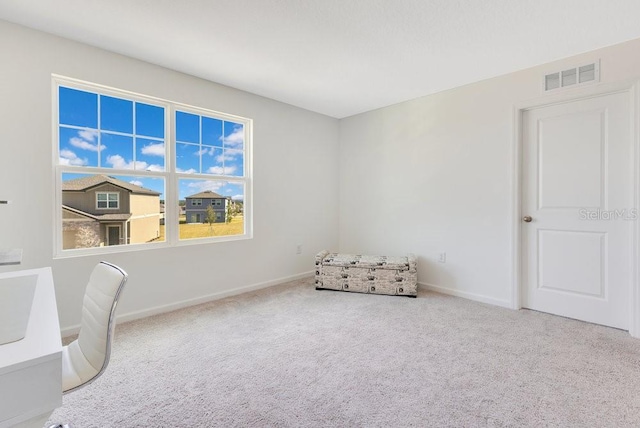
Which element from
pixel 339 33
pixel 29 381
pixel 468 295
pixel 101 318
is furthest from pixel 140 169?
pixel 468 295

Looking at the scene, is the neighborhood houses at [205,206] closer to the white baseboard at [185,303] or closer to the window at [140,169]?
the window at [140,169]

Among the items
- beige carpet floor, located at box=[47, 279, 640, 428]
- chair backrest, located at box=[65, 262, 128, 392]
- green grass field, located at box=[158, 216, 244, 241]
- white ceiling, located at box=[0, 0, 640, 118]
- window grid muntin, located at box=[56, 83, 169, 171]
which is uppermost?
white ceiling, located at box=[0, 0, 640, 118]

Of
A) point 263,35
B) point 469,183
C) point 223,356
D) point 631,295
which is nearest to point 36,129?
point 263,35

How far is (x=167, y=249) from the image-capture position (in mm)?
3084

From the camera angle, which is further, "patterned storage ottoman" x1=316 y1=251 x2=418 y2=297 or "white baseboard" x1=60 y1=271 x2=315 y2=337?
"patterned storage ottoman" x1=316 y1=251 x2=418 y2=297

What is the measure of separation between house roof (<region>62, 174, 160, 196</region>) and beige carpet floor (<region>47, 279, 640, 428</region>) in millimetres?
1278

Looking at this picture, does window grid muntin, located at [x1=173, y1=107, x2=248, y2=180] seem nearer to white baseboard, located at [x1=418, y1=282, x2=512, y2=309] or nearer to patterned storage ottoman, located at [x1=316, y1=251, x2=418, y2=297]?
patterned storage ottoman, located at [x1=316, y1=251, x2=418, y2=297]

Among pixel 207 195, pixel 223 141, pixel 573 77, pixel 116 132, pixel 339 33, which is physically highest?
Result: pixel 339 33

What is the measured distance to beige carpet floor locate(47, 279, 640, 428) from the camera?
1581 mm

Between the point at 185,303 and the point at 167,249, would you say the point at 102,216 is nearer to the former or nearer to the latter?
the point at 167,249

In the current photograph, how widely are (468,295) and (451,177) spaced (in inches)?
55.4

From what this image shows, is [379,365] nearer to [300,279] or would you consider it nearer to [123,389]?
[123,389]

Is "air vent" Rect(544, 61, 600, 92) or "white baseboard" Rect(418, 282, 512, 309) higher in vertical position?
"air vent" Rect(544, 61, 600, 92)

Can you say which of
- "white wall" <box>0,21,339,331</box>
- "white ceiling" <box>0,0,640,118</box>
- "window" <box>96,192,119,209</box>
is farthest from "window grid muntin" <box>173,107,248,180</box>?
"window" <box>96,192,119,209</box>
